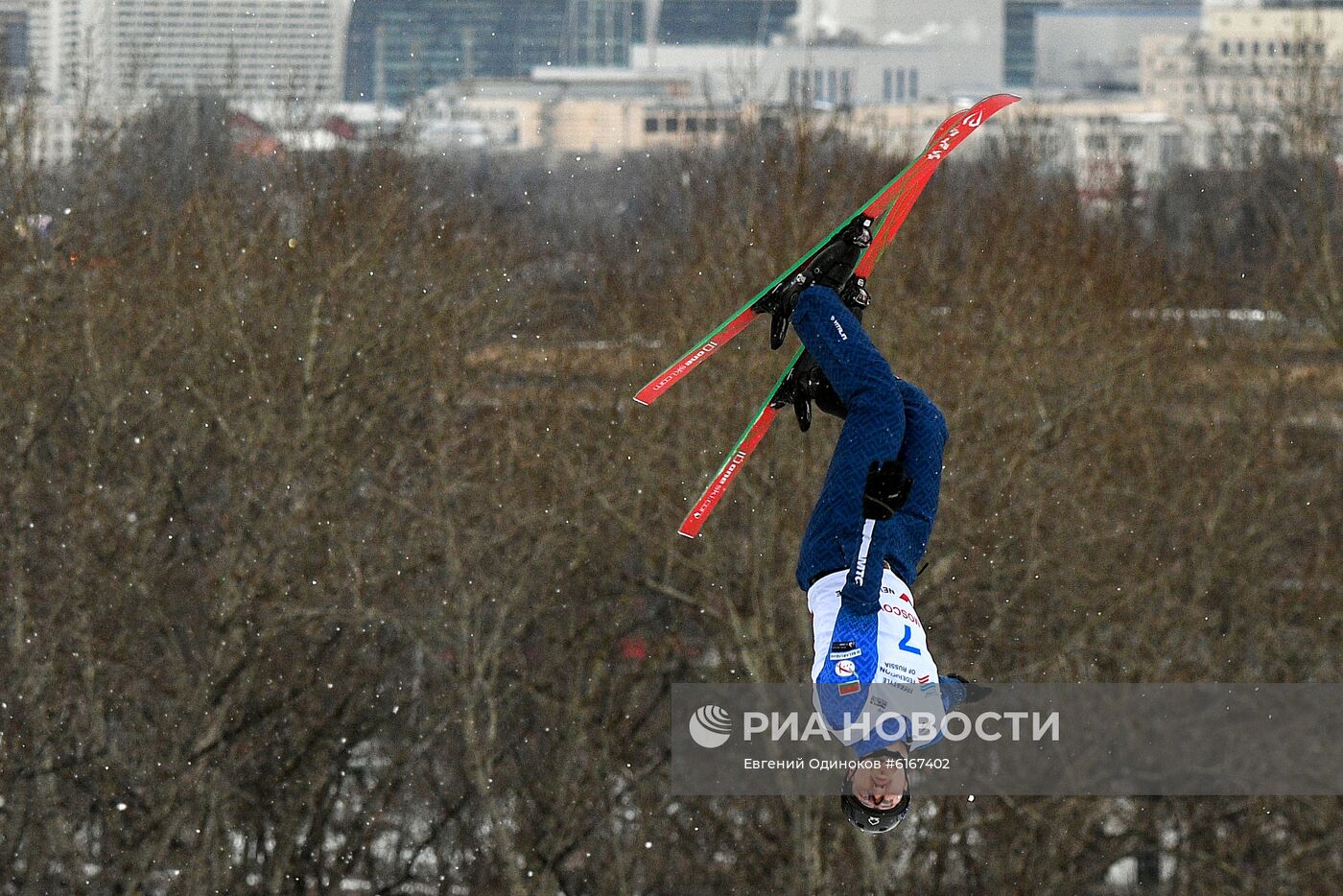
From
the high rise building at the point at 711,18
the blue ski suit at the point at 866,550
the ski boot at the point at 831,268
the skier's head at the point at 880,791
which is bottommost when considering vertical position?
the skier's head at the point at 880,791

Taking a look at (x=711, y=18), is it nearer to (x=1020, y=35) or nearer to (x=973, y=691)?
(x=1020, y=35)

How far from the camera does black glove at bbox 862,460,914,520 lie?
4.63 metres

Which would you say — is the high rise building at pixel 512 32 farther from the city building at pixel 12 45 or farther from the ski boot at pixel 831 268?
the ski boot at pixel 831 268

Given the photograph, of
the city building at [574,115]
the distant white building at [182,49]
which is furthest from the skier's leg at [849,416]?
the city building at [574,115]

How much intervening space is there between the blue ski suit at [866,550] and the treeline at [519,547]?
45.4 feet

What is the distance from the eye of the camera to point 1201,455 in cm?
2250

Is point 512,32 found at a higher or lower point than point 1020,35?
lower

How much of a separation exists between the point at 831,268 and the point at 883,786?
1.40 meters

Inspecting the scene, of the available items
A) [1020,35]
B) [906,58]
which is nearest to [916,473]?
[906,58]

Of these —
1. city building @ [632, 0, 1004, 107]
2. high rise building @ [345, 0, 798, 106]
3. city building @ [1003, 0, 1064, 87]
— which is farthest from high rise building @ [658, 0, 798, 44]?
city building @ [1003, 0, 1064, 87]

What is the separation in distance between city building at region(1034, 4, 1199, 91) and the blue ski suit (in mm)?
105702

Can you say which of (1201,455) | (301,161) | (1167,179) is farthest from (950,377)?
(1167,179)

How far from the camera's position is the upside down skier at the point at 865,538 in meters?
4.70

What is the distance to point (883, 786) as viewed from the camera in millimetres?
5039
